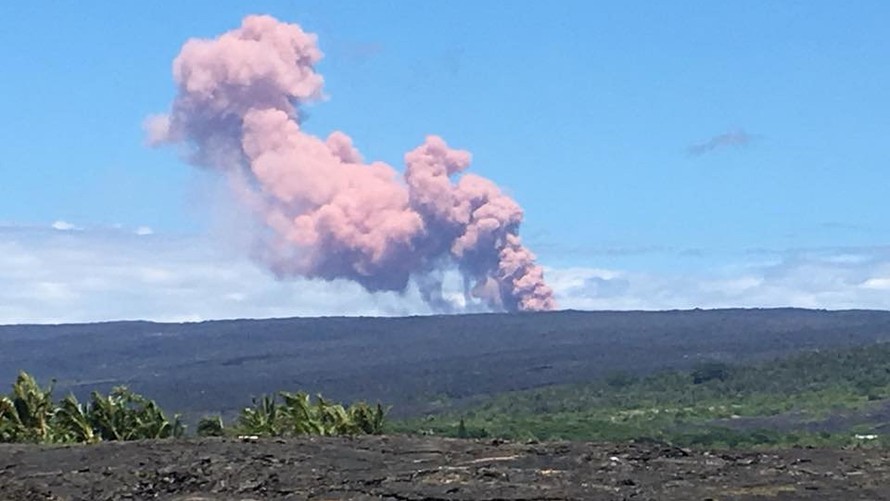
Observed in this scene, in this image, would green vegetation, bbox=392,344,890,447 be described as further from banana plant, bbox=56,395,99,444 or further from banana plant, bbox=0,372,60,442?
banana plant, bbox=0,372,60,442

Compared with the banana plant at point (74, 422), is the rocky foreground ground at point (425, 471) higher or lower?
lower

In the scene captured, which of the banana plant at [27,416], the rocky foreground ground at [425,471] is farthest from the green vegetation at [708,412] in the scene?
the rocky foreground ground at [425,471]

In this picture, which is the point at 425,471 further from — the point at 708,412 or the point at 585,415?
the point at 708,412

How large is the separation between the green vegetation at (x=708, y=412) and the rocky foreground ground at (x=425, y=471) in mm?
74895

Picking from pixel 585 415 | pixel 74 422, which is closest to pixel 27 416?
pixel 74 422

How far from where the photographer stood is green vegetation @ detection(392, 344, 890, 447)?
125000 millimetres

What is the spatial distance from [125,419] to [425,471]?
2211 cm

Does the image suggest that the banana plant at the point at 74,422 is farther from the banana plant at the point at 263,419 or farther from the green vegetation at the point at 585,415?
the banana plant at the point at 263,419

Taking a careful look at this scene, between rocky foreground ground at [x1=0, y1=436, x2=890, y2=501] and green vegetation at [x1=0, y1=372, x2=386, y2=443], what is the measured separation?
13.4 metres

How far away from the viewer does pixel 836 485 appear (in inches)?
1115

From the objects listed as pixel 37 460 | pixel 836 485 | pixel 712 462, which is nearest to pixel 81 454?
pixel 37 460

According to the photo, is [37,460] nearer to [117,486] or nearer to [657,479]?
[117,486]

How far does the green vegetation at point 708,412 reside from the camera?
125000mm

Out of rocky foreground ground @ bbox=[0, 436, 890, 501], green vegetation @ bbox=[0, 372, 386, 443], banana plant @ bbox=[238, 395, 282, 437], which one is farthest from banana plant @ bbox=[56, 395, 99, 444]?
rocky foreground ground @ bbox=[0, 436, 890, 501]
